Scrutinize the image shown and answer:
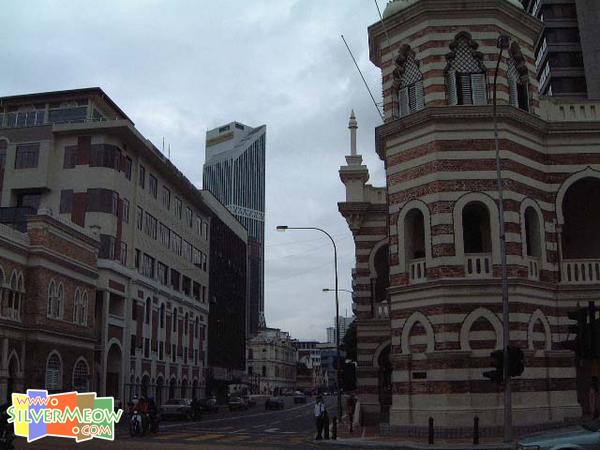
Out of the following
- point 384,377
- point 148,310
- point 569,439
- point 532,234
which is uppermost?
point 532,234

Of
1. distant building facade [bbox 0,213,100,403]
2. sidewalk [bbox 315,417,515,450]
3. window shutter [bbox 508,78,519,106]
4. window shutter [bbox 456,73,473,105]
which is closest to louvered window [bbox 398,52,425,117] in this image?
window shutter [bbox 456,73,473,105]

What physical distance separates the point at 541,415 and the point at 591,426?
12319mm

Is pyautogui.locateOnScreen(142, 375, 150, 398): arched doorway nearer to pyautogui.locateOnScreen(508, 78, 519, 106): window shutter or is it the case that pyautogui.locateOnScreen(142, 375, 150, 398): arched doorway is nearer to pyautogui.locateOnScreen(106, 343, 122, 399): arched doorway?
pyautogui.locateOnScreen(106, 343, 122, 399): arched doorway

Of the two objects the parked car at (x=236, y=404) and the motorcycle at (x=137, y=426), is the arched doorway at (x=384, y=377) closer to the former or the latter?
the motorcycle at (x=137, y=426)

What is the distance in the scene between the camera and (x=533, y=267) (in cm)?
2564

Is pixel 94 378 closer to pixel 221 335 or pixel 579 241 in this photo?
pixel 579 241

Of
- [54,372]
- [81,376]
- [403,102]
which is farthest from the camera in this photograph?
[81,376]

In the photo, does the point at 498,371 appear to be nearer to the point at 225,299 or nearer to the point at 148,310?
the point at 148,310

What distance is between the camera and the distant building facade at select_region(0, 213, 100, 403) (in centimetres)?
3616

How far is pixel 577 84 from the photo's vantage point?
2805 inches

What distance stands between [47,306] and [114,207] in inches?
542

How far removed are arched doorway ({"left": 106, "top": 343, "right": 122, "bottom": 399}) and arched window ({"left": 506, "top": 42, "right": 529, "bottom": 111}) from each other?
34053 millimetres

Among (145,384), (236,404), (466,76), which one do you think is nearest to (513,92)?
(466,76)

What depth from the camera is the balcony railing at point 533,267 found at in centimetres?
2536
